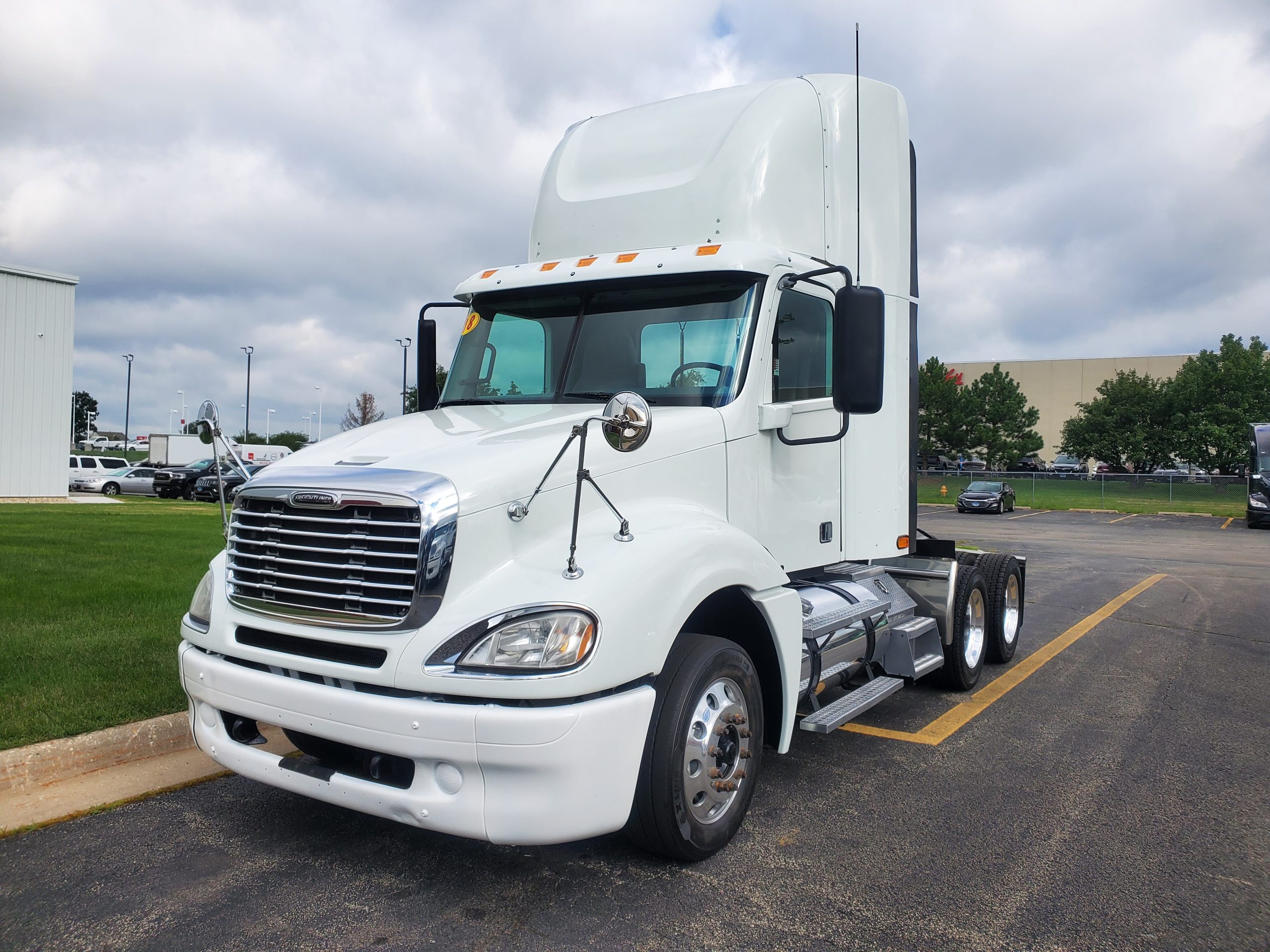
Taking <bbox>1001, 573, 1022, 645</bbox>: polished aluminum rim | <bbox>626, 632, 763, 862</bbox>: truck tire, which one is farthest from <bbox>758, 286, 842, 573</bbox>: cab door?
<bbox>1001, 573, 1022, 645</bbox>: polished aluminum rim

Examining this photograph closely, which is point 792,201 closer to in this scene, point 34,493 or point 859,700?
point 859,700

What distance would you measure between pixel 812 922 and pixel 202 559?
10.7 meters

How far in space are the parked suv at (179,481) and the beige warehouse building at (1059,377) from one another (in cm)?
6603

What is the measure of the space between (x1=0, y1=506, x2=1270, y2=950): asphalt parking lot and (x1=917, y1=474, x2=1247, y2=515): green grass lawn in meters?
38.0

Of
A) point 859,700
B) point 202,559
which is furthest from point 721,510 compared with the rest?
point 202,559

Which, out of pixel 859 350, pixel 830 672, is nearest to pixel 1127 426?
pixel 830 672

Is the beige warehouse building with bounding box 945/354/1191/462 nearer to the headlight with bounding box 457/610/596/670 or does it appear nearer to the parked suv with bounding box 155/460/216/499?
the parked suv with bounding box 155/460/216/499

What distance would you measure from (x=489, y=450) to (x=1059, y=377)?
89.1 m

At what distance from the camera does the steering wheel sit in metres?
4.45

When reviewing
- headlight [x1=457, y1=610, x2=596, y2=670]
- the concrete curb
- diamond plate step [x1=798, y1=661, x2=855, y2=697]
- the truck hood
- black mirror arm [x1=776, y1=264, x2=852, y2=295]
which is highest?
black mirror arm [x1=776, y1=264, x2=852, y2=295]

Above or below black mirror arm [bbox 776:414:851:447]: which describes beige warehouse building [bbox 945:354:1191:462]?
above

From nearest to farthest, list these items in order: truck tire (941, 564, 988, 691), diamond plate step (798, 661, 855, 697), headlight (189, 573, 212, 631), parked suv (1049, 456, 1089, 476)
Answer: headlight (189, 573, 212, 631) → diamond plate step (798, 661, 855, 697) → truck tire (941, 564, 988, 691) → parked suv (1049, 456, 1089, 476)

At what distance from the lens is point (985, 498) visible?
36.1 m

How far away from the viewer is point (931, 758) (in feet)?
17.0
